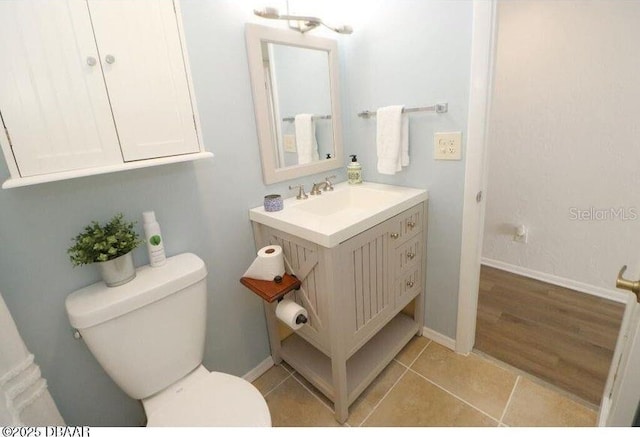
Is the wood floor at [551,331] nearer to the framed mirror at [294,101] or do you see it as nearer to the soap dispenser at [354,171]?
the soap dispenser at [354,171]

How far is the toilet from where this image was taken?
3.12ft

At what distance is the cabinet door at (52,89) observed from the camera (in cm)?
75

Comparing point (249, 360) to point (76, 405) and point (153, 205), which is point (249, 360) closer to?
point (76, 405)

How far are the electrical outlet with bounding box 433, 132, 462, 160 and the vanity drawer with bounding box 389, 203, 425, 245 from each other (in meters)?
0.27

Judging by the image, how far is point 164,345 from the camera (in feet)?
3.54

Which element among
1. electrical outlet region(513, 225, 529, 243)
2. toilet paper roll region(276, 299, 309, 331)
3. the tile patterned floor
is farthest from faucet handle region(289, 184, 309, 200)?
electrical outlet region(513, 225, 529, 243)

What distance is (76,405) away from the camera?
1113 millimetres

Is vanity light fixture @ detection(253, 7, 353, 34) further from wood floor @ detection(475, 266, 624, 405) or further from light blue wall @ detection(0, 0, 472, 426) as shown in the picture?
wood floor @ detection(475, 266, 624, 405)

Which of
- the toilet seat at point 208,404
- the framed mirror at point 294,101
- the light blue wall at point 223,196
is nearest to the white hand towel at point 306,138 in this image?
the framed mirror at point 294,101

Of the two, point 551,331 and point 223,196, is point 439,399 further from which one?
point 223,196

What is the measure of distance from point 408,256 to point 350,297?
1.57 ft

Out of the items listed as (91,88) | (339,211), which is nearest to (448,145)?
(339,211)

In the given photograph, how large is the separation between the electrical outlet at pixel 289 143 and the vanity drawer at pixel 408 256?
0.72 meters

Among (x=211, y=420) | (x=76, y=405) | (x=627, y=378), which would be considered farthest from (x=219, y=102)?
(x=627, y=378)
